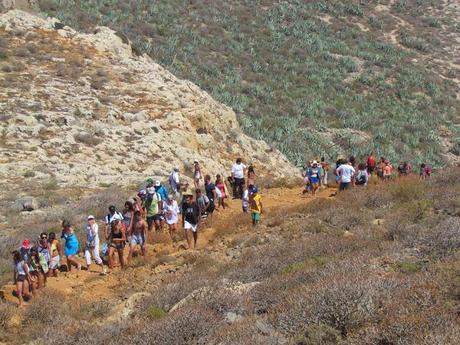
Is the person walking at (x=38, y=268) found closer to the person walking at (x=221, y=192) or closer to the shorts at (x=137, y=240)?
the shorts at (x=137, y=240)

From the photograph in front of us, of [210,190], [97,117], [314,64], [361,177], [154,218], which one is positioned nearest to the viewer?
[154,218]

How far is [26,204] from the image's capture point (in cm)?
1616

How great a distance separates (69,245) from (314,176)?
378 inches

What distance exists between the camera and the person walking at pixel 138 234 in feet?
42.5

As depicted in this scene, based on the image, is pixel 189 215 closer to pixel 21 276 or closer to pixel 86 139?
pixel 21 276

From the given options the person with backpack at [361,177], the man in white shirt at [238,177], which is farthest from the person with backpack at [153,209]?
the person with backpack at [361,177]

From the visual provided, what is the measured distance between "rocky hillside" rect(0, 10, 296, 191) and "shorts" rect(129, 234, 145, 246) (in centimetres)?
619

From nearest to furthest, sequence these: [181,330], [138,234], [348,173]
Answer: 1. [181,330]
2. [138,234]
3. [348,173]

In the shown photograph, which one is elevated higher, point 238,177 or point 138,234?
point 138,234

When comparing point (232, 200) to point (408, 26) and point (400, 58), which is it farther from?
point (408, 26)

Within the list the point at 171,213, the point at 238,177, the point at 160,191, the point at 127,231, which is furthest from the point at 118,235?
the point at 238,177

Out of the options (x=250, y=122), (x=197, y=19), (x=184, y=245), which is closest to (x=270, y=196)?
(x=184, y=245)

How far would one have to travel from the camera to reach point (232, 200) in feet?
62.1

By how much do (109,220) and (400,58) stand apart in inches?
1539
